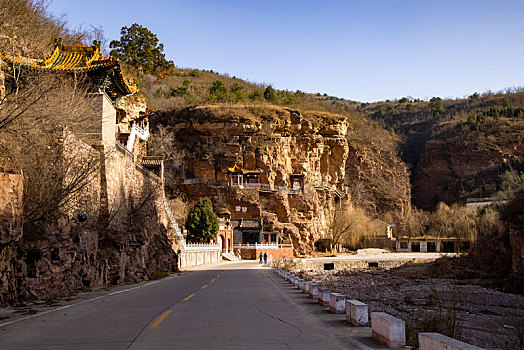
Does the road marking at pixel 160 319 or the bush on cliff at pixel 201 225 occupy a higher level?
the bush on cliff at pixel 201 225

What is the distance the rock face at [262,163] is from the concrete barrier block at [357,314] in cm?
6932

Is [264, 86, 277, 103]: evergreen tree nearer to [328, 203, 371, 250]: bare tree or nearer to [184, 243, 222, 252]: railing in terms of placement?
[328, 203, 371, 250]: bare tree

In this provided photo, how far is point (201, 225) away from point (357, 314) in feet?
180

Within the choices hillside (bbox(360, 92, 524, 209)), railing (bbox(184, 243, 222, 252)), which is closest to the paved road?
railing (bbox(184, 243, 222, 252))

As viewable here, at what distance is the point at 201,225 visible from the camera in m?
64.2

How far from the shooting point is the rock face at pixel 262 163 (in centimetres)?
8119

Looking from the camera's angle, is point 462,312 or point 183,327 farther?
point 462,312

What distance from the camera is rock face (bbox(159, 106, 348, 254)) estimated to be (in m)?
81.2

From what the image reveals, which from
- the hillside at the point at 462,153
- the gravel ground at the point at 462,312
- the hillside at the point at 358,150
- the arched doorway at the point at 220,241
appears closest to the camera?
the gravel ground at the point at 462,312

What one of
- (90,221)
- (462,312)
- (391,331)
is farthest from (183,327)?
(90,221)

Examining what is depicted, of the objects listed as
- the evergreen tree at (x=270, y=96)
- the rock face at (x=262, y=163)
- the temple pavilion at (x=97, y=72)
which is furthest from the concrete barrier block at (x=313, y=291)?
the evergreen tree at (x=270, y=96)

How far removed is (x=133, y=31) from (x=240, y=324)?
90.4m

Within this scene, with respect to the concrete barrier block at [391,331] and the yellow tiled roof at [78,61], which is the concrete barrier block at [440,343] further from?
the yellow tiled roof at [78,61]

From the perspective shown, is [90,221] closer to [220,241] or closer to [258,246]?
[220,241]
